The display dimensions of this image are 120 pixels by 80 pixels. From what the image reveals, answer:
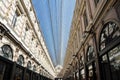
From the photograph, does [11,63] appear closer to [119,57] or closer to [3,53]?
[3,53]

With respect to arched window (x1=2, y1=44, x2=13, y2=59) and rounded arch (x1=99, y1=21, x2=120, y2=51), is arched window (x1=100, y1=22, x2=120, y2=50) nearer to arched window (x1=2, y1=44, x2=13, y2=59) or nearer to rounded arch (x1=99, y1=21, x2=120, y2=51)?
rounded arch (x1=99, y1=21, x2=120, y2=51)

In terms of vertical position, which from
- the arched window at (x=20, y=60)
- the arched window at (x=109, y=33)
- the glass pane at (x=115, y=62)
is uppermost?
the arched window at (x=109, y=33)

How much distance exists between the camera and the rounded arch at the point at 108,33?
437 centimetres

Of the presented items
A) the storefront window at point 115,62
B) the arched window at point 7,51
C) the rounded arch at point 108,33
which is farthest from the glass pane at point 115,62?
the arched window at point 7,51

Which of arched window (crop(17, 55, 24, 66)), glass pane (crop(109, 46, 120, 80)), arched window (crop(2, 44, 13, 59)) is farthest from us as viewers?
arched window (crop(17, 55, 24, 66))

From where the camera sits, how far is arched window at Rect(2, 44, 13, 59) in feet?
23.5

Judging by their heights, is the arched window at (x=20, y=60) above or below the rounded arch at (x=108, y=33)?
below

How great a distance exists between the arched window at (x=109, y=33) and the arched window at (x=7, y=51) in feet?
17.7

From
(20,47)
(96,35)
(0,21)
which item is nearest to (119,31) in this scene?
(96,35)

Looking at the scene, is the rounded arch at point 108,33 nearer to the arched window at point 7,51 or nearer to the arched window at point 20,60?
the arched window at point 7,51

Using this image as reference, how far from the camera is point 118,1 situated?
3.98 metres

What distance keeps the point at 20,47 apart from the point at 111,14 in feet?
23.0

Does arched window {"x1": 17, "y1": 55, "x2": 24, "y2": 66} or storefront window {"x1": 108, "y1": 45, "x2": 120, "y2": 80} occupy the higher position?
arched window {"x1": 17, "y1": 55, "x2": 24, "y2": 66}

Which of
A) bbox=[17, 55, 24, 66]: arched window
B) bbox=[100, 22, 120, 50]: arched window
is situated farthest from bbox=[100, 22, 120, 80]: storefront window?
bbox=[17, 55, 24, 66]: arched window
